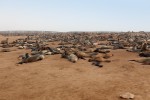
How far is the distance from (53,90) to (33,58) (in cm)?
857

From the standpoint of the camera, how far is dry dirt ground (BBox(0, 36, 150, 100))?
10535 millimetres

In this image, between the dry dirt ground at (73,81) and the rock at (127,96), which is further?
the dry dirt ground at (73,81)

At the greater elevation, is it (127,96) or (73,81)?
(127,96)

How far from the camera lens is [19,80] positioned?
524 inches

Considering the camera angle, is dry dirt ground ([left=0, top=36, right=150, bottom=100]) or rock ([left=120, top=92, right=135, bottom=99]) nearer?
rock ([left=120, top=92, right=135, bottom=99])

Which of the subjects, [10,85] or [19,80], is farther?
[19,80]

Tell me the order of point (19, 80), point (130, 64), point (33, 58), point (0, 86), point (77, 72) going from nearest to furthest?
point (0, 86), point (19, 80), point (77, 72), point (130, 64), point (33, 58)

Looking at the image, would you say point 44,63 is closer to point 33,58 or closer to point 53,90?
point 33,58

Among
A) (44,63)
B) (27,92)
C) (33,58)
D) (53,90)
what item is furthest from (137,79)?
(33,58)

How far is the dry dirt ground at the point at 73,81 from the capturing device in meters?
10.5

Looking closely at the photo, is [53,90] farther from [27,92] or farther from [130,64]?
[130,64]

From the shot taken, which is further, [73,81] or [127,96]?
[73,81]

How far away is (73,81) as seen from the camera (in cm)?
1266

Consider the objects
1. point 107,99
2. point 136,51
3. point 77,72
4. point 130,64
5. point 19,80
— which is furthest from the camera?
point 136,51
